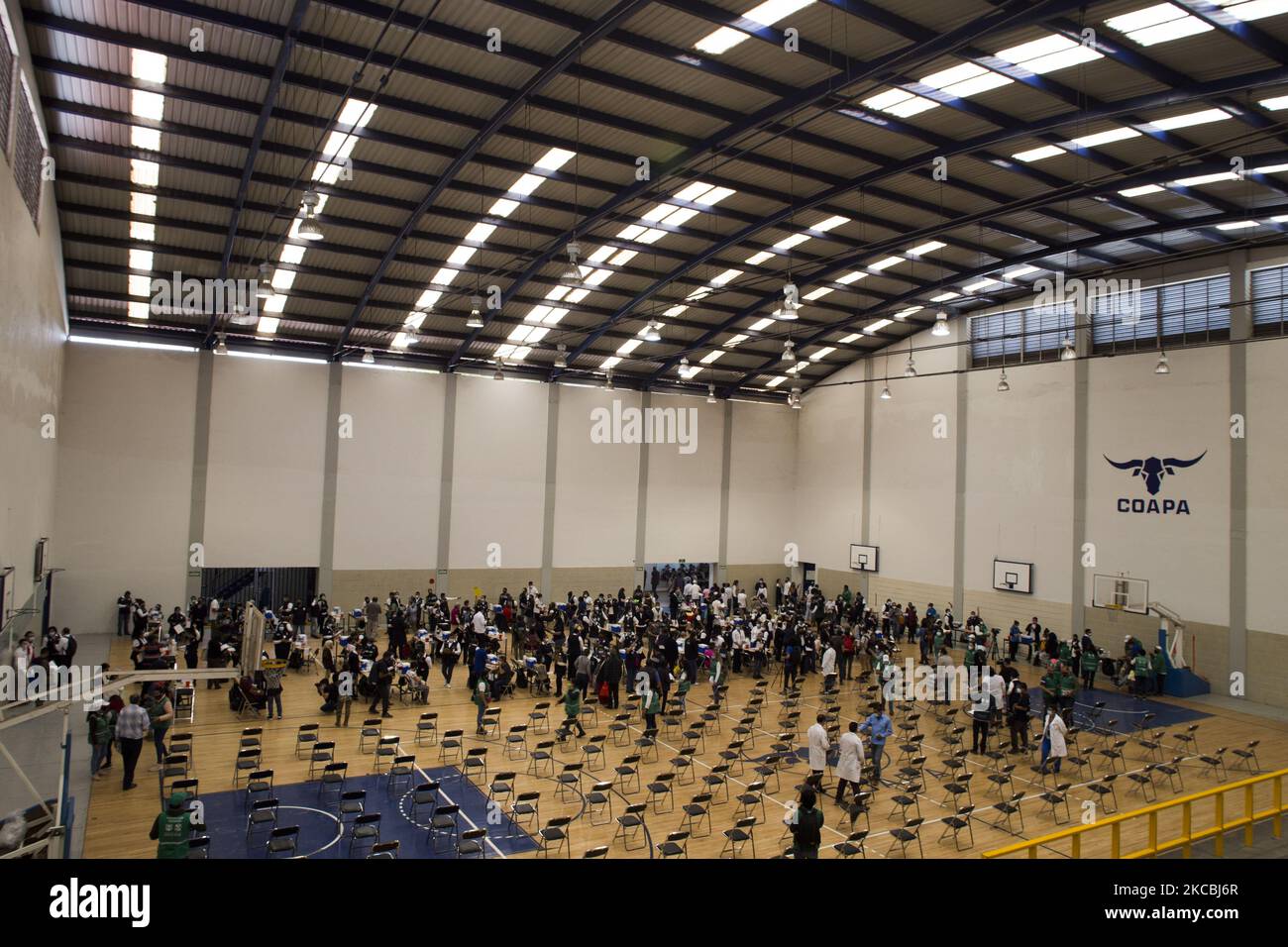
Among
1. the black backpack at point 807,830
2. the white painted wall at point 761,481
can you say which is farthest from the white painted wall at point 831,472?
the black backpack at point 807,830

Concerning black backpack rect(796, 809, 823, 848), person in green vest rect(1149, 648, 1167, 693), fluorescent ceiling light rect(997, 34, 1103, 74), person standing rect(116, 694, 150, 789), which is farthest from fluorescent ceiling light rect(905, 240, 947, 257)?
person standing rect(116, 694, 150, 789)

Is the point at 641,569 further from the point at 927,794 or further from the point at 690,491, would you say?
the point at 927,794

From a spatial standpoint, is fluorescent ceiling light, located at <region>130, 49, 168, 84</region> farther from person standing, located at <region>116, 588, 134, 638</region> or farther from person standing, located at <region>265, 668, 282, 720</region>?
person standing, located at <region>116, 588, 134, 638</region>

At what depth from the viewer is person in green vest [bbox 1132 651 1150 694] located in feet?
70.7

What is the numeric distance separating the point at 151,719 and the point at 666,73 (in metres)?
14.8

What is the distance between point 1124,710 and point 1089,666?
2.36m

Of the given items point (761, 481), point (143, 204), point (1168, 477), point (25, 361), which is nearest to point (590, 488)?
point (761, 481)

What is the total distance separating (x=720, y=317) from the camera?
1136 inches

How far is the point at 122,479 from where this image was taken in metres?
23.8

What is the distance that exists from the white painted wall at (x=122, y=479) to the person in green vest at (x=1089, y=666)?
27172 millimetres

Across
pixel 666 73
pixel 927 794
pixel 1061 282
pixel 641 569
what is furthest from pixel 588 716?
pixel 1061 282

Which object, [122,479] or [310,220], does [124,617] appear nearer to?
[122,479]

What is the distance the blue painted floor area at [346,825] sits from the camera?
10.5 m

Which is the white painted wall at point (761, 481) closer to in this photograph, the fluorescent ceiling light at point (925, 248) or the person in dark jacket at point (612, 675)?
the fluorescent ceiling light at point (925, 248)
